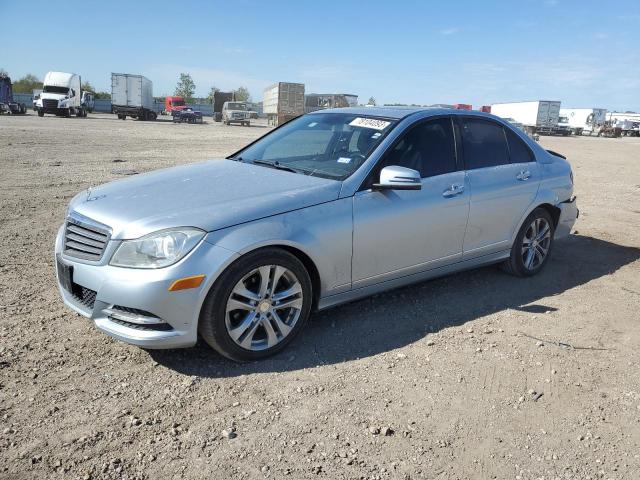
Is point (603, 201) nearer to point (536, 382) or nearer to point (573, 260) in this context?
point (573, 260)

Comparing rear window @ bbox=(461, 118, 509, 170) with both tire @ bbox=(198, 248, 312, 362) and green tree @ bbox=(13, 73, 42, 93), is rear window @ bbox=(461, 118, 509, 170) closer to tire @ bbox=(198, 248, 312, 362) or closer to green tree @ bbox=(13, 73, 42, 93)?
tire @ bbox=(198, 248, 312, 362)

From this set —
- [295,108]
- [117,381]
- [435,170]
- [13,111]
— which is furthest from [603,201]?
[13,111]

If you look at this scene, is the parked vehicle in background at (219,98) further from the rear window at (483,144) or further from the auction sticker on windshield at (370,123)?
the auction sticker on windshield at (370,123)

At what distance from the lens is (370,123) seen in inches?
176

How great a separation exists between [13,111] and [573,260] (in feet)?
158

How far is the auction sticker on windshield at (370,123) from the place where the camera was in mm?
4379

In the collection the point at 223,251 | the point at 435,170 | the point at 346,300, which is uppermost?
the point at 435,170

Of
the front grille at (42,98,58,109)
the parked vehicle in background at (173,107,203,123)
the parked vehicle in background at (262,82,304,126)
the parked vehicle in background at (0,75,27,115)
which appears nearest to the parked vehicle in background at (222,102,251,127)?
the parked vehicle in background at (173,107,203,123)

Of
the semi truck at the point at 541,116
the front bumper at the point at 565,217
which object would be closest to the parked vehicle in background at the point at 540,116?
the semi truck at the point at 541,116

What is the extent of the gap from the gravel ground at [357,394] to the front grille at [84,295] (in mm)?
416

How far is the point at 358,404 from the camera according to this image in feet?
10.3

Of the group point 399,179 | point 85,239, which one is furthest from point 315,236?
point 85,239

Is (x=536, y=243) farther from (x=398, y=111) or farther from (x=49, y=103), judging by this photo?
(x=49, y=103)

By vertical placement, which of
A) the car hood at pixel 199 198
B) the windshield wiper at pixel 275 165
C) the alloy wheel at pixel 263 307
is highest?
the windshield wiper at pixel 275 165
